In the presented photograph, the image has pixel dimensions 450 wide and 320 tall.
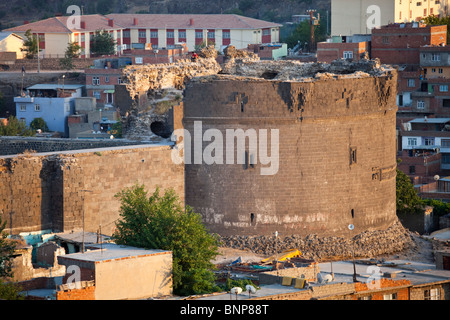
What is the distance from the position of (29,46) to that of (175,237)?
65.7 meters

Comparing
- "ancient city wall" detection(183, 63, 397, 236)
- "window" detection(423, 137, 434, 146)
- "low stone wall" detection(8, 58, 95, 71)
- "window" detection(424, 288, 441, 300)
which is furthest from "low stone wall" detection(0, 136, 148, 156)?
"low stone wall" detection(8, 58, 95, 71)

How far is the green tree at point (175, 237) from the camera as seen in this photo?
33.0 m

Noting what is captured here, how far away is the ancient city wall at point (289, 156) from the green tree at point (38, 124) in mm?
35553

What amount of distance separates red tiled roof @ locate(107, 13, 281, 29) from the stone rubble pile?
65305 mm

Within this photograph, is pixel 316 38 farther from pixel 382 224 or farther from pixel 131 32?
pixel 382 224

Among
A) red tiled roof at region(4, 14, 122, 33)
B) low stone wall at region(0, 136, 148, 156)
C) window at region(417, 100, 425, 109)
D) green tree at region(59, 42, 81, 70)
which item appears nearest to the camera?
low stone wall at region(0, 136, 148, 156)

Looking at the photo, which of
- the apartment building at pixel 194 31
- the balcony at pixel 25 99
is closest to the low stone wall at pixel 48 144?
the balcony at pixel 25 99

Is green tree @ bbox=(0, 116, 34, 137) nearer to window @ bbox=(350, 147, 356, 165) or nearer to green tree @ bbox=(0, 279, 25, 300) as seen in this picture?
window @ bbox=(350, 147, 356, 165)

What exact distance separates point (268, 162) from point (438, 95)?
36294 millimetres

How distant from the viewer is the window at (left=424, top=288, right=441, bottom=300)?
31438 millimetres

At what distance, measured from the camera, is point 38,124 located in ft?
247

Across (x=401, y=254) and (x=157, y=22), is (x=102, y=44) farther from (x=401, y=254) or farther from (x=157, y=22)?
(x=401, y=254)

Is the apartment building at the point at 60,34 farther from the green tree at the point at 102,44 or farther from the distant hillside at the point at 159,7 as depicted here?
the distant hillside at the point at 159,7

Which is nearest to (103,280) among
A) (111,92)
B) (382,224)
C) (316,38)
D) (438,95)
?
(382,224)
